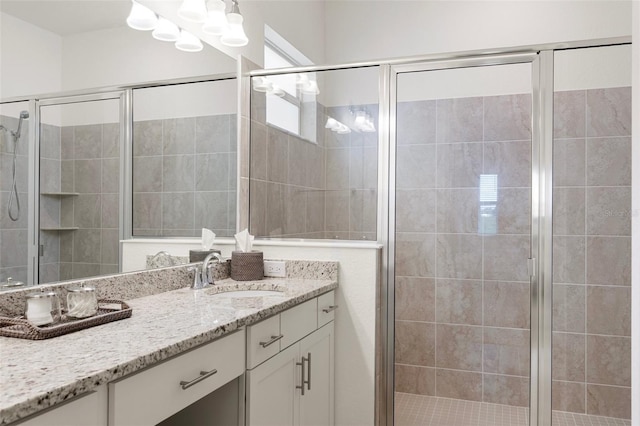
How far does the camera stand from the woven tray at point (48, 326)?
1.28 metres

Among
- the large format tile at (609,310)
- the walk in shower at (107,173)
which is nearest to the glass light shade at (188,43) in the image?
the walk in shower at (107,173)

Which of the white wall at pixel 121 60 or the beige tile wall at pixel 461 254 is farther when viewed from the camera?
the beige tile wall at pixel 461 254

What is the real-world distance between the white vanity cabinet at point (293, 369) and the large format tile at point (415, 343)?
15.7 inches

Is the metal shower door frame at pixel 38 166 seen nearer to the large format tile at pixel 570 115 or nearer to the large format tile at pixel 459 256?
the large format tile at pixel 459 256

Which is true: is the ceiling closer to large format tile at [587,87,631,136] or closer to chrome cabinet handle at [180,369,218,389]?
chrome cabinet handle at [180,369,218,389]

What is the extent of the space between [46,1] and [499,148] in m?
2.04

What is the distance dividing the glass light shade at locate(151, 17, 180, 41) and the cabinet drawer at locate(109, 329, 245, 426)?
52.8 inches

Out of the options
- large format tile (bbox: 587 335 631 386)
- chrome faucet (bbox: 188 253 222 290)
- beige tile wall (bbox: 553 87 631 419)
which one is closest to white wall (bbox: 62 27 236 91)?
chrome faucet (bbox: 188 253 222 290)

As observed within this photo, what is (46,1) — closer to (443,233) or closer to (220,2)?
(220,2)

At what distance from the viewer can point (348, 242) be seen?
262 cm

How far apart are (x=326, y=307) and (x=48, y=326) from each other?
1.34 metres

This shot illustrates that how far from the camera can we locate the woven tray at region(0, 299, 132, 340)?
4.21 ft

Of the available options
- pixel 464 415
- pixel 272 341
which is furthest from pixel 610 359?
pixel 272 341

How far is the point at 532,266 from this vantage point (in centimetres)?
242
